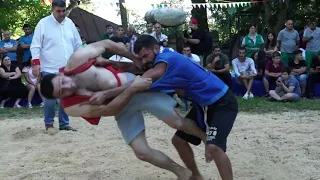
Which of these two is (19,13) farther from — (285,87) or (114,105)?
(114,105)

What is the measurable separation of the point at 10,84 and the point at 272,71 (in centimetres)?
460

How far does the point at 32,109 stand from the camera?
7781 millimetres

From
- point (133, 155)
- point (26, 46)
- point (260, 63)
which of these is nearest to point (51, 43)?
point (133, 155)

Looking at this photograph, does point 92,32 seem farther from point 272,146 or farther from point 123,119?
point 123,119

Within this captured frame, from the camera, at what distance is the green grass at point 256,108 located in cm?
708

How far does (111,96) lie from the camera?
310 cm

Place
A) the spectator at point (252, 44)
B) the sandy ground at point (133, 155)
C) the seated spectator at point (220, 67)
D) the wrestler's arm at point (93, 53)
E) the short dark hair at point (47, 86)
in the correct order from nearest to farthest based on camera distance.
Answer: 1. the short dark hair at point (47, 86)
2. the wrestler's arm at point (93, 53)
3. the sandy ground at point (133, 155)
4. the seated spectator at point (220, 67)
5. the spectator at point (252, 44)

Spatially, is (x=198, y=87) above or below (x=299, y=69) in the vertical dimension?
above

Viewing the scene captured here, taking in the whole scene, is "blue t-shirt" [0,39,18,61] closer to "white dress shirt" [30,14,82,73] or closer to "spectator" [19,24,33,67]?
"spectator" [19,24,33,67]

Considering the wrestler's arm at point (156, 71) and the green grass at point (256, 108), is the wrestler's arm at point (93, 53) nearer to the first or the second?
the wrestler's arm at point (156, 71)

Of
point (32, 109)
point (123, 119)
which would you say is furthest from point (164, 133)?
point (32, 109)

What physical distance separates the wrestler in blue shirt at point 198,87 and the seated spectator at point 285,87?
4.93 meters

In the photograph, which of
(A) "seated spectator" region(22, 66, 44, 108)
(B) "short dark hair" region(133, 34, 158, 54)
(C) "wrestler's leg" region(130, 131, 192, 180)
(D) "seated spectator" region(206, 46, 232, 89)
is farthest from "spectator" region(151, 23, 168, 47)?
(B) "short dark hair" region(133, 34, 158, 54)

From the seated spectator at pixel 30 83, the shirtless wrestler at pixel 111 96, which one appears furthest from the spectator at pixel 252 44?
the shirtless wrestler at pixel 111 96
